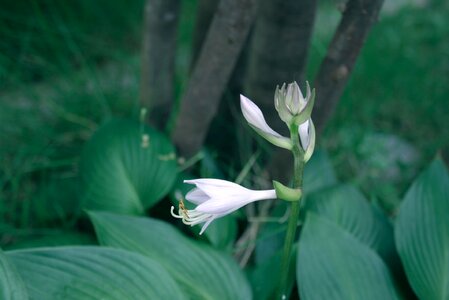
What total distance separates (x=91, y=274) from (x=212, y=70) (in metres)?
0.79

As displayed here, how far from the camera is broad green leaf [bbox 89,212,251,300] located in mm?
1425

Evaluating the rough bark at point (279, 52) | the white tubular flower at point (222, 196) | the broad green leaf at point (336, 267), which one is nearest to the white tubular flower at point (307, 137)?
the white tubular flower at point (222, 196)

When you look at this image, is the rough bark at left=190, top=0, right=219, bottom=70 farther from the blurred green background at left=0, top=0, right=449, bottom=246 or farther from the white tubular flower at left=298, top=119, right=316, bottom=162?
the white tubular flower at left=298, top=119, right=316, bottom=162

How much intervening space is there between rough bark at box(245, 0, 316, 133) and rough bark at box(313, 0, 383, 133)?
0.66 feet

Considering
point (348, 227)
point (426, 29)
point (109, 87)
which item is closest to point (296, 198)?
point (348, 227)

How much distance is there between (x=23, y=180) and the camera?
6.98 ft

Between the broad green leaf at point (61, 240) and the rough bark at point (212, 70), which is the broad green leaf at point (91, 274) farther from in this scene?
the rough bark at point (212, 70)

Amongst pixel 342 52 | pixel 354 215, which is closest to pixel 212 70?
pixel 342 52

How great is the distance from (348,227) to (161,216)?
0.65 metres

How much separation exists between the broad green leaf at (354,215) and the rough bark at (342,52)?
243 millimetres

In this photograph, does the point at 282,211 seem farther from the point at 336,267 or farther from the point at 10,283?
the point at 10,283

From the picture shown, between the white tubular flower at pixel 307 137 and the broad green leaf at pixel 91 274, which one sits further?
the broad green leaf at pixel 91 274

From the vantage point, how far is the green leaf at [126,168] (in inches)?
68.0

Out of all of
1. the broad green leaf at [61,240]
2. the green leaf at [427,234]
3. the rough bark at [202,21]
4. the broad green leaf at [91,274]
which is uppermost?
the rough bark at [202,21]
